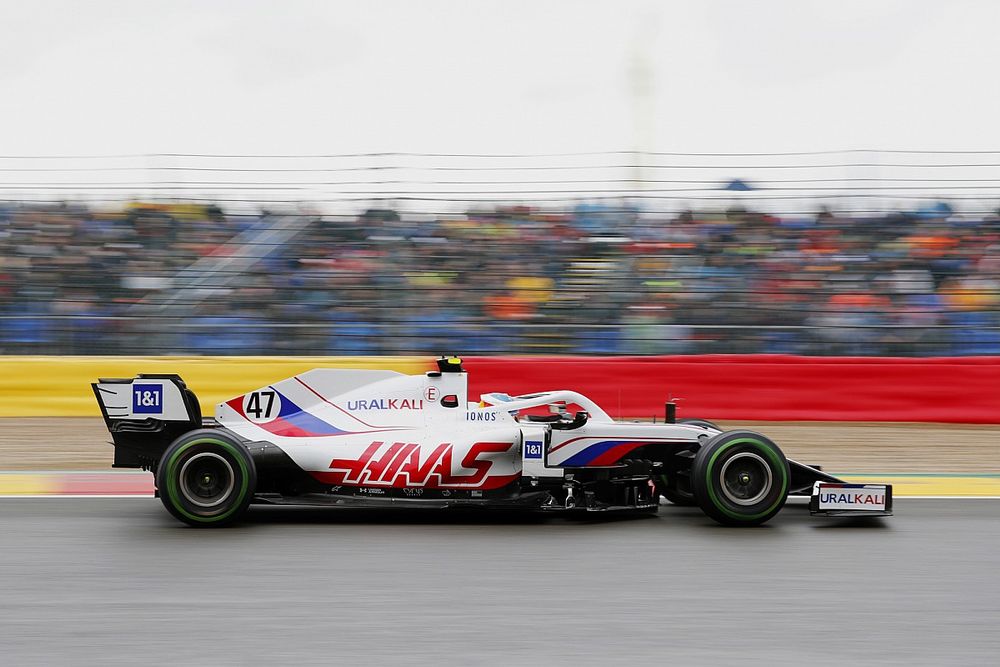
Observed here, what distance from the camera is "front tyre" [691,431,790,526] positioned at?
676cm

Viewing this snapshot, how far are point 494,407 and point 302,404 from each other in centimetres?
119

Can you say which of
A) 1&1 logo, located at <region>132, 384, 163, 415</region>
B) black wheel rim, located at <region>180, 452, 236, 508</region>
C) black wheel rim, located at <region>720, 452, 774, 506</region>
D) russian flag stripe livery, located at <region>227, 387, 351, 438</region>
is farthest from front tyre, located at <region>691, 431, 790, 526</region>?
1&1 logo, located at <region>132, 384, 163, 415</region>

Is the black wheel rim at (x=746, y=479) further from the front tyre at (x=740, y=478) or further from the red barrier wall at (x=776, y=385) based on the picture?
the red barrier wall at (x=776, y=385)

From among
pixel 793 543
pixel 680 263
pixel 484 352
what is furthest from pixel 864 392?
pixel 793 543

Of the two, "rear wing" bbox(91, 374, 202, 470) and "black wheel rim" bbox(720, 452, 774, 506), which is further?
"rear wing" bbox(91, 374, 202, 470)

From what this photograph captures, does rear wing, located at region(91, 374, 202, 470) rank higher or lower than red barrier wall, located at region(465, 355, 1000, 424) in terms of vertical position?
lower

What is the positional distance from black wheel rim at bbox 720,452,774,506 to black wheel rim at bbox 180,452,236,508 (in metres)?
2.91

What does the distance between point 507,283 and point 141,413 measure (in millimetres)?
6201

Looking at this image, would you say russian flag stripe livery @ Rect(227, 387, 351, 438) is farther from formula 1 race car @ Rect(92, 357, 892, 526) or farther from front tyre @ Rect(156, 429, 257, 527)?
front tyre @ Rect(156, 429, 257, 527)

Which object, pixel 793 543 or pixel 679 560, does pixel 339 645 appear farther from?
pixel 793 543

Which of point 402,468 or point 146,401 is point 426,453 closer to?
point 402,468

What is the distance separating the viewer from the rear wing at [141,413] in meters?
6.90

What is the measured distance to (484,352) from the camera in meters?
12.0

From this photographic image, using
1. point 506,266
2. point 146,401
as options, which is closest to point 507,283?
point 506,266
